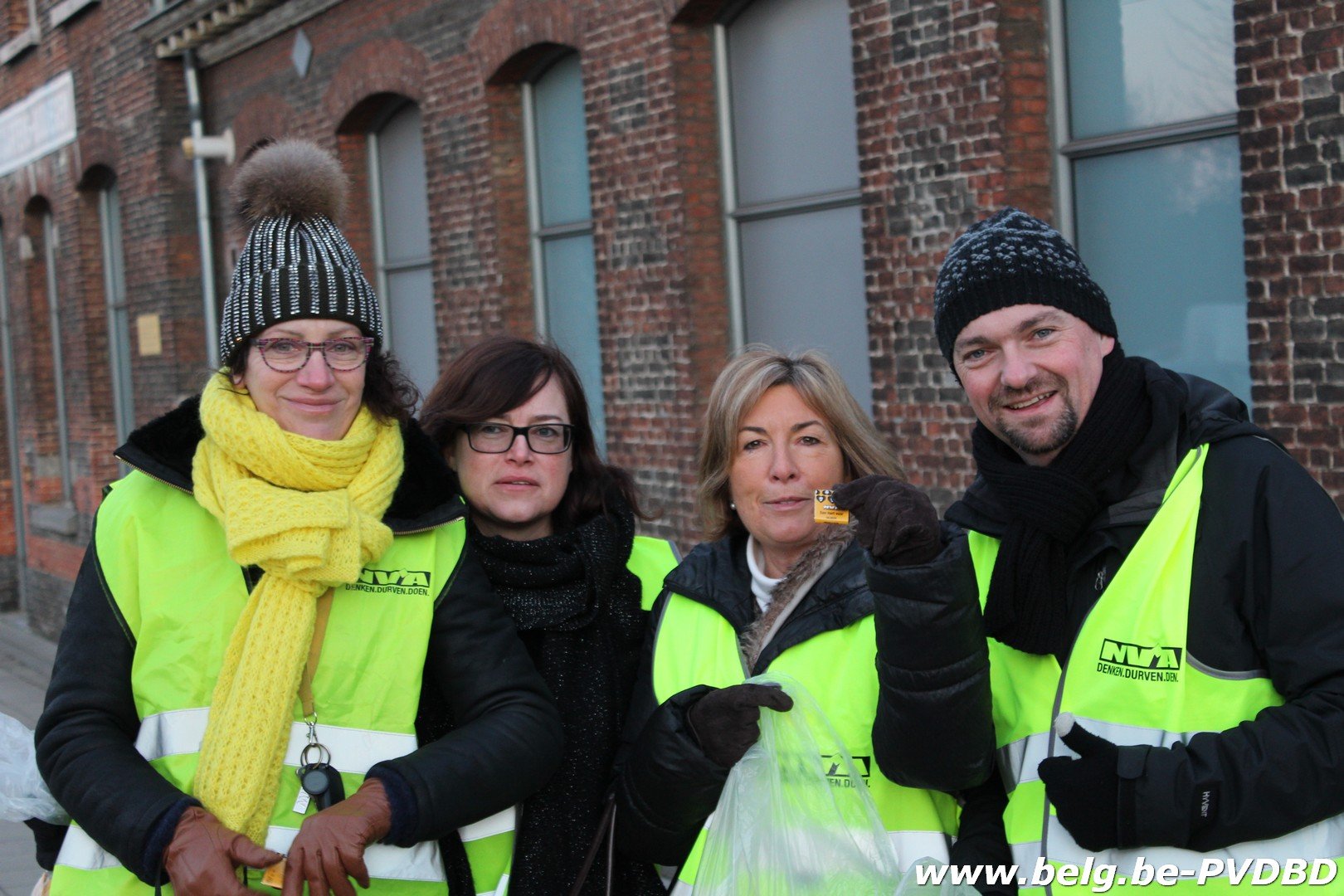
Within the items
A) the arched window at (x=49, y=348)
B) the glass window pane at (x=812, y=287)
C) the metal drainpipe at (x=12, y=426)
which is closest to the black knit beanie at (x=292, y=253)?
the glass window pane at (x=812, y=287)

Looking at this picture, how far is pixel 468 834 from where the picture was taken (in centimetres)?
274

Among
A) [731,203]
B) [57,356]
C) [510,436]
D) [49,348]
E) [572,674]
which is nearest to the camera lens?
[572,674]

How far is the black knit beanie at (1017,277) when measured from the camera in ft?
7.69

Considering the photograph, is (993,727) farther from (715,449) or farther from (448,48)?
(448,48)

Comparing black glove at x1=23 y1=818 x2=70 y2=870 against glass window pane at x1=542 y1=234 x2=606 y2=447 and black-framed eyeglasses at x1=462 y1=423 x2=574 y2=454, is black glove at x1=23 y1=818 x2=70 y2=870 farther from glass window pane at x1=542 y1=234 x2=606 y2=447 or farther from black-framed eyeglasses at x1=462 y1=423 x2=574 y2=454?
glass window pane at x1=542 y1=234 x2=606 y2=447

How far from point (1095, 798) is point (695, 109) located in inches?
221

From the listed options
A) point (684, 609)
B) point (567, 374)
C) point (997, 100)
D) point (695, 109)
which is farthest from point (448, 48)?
point (684, 609)

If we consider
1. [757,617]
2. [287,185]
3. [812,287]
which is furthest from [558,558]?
[812,287]

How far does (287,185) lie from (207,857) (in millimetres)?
1293

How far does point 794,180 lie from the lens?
6.88 meters

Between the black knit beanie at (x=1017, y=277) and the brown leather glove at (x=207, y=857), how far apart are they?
1468 mm

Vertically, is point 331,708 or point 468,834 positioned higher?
point 331,708

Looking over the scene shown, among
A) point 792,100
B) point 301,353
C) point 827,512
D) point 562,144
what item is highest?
point 562,144

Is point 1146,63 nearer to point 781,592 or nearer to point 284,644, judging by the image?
point 781,592
